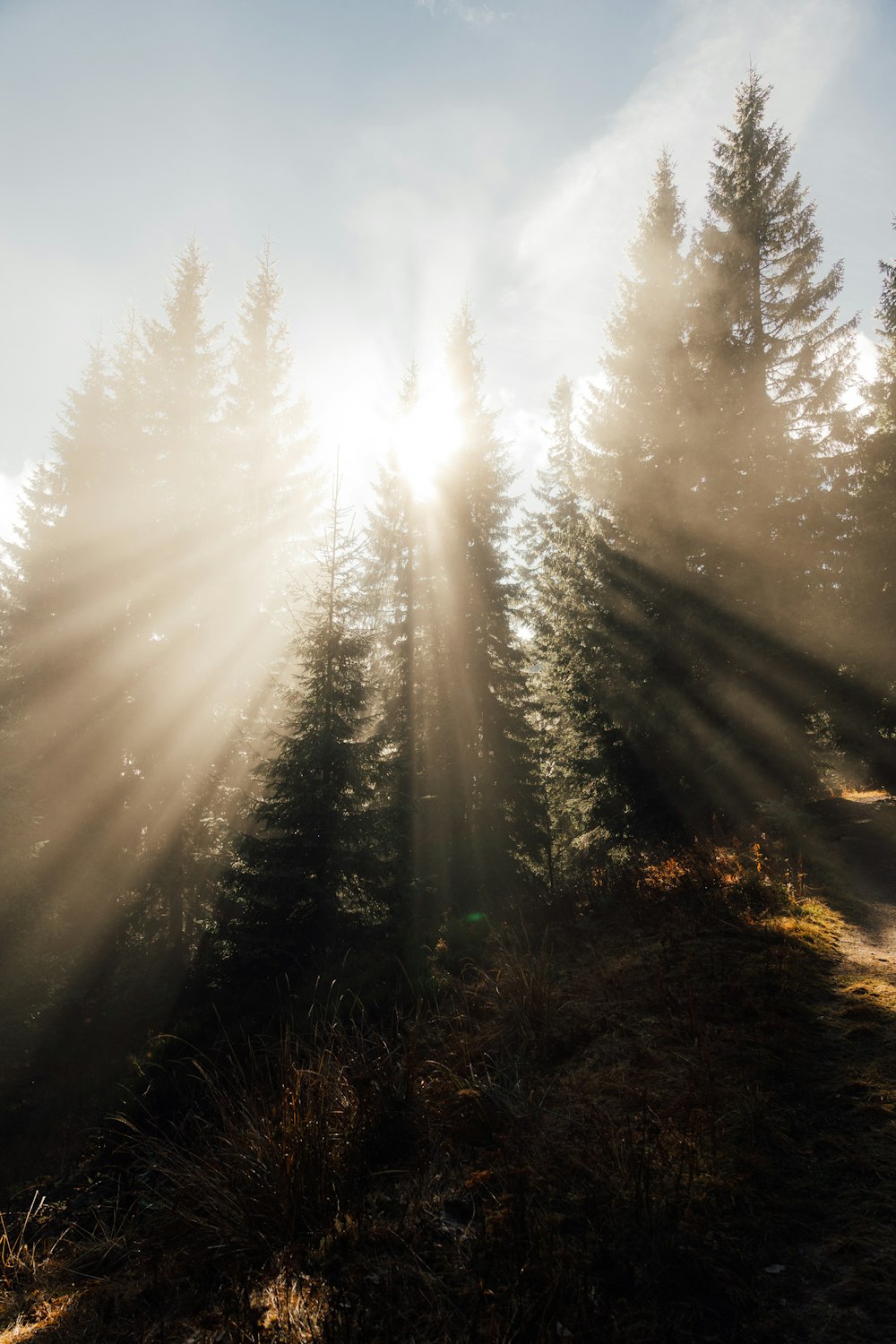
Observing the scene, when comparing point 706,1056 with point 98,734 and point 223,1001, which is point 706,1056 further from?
point 98,734

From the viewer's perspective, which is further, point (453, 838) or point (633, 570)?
point (453, 838)

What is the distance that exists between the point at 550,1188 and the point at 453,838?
12.8 meters

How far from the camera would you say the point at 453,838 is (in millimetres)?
15953

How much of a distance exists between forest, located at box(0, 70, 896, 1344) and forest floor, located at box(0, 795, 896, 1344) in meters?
0.03

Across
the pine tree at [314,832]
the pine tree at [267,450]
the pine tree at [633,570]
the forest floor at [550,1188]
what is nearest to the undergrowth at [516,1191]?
the forest floor at [550,1188]

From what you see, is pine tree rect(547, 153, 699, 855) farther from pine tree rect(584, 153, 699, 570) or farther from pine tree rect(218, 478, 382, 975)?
pine tree rect(218, 478, 382, 975)

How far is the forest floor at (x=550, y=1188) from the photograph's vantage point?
8.55 ft

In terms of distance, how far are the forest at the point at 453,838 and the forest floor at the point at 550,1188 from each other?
27 millimetres

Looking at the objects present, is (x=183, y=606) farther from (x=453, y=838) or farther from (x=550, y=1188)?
(x=550, y=1188)

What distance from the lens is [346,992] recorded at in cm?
834

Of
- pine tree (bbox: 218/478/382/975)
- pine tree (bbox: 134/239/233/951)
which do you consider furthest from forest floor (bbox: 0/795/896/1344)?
pine tree (bbox: 134/239/233/951)

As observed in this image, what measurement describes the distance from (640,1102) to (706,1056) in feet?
2.05

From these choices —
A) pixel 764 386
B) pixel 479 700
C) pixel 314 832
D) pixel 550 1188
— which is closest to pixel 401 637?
pixel 479 700

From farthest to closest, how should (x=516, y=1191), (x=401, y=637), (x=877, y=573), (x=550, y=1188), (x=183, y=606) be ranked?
1. (x=401, y=637)
2. (x=183, y=606)
3. (x=877, y=573)
4. (x=550, y=1188)
5. (x=516, y=1191)
